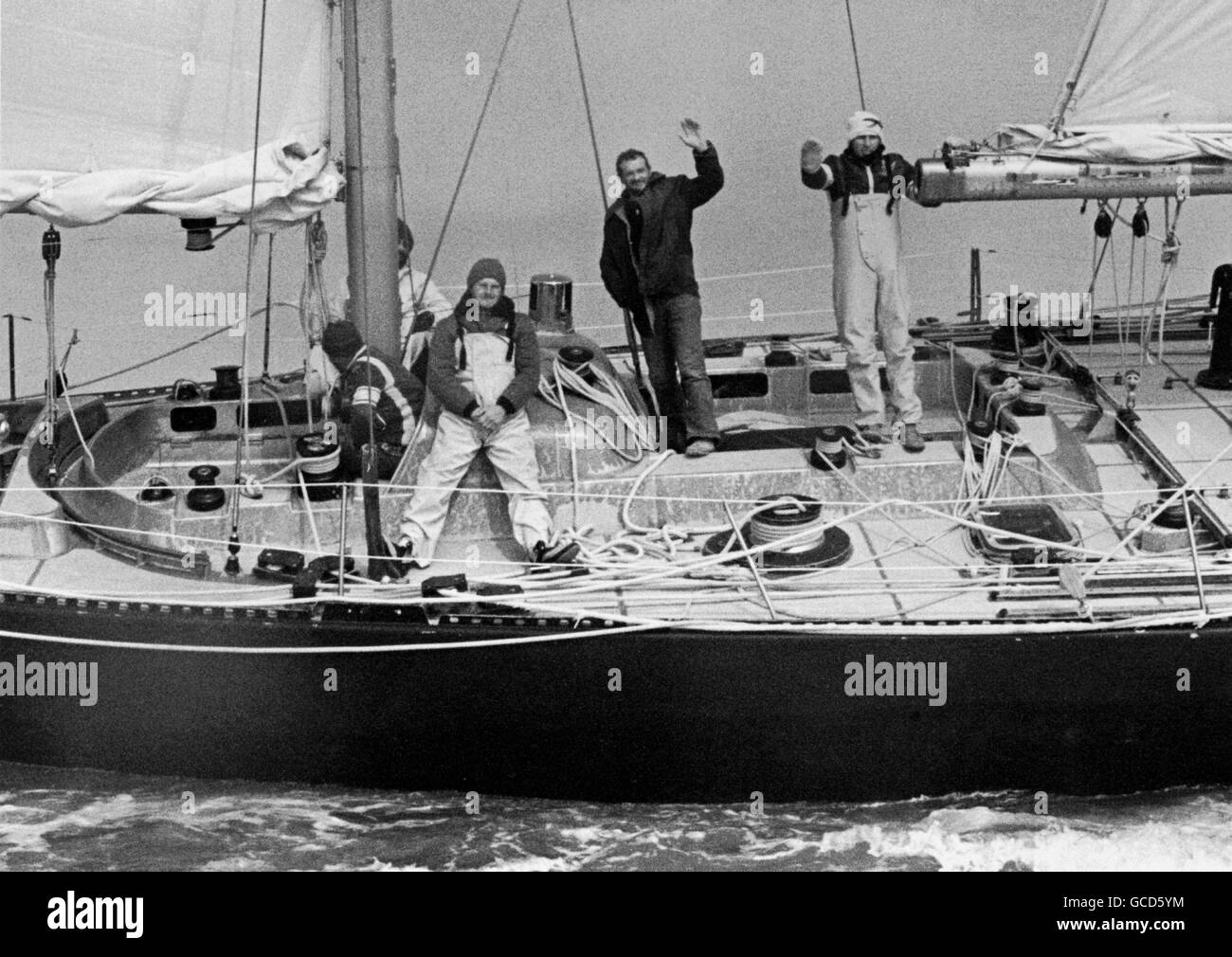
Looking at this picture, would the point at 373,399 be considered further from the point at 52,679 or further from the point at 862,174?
the point at 862,174

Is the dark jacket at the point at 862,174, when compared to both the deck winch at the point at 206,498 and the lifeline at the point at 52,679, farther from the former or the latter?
the lifeline at the point at 52,679

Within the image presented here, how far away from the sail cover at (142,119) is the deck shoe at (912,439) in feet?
10.3

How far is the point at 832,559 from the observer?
9.99 m

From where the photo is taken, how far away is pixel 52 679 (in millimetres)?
10086

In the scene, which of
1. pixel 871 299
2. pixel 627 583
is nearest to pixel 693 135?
pixel 871 299

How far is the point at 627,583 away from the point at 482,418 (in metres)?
1.13

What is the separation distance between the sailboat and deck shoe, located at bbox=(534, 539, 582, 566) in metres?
0.13

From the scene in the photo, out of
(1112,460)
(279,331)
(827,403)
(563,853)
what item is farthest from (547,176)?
(563,853)

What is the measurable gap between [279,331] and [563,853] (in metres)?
10.2

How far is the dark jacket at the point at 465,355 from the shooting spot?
33.4ft

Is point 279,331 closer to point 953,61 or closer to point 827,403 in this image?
point 953,61

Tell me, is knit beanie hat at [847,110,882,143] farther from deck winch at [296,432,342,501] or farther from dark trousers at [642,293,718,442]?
deck winch at [296,432,342,501]

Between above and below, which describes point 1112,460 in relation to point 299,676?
above

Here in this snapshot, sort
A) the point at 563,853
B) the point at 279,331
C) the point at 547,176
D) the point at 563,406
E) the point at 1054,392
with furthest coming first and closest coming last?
the point at 547,176
the point at 279,331
the point at 1054,392
the point at 563,406
the point at 563,853
